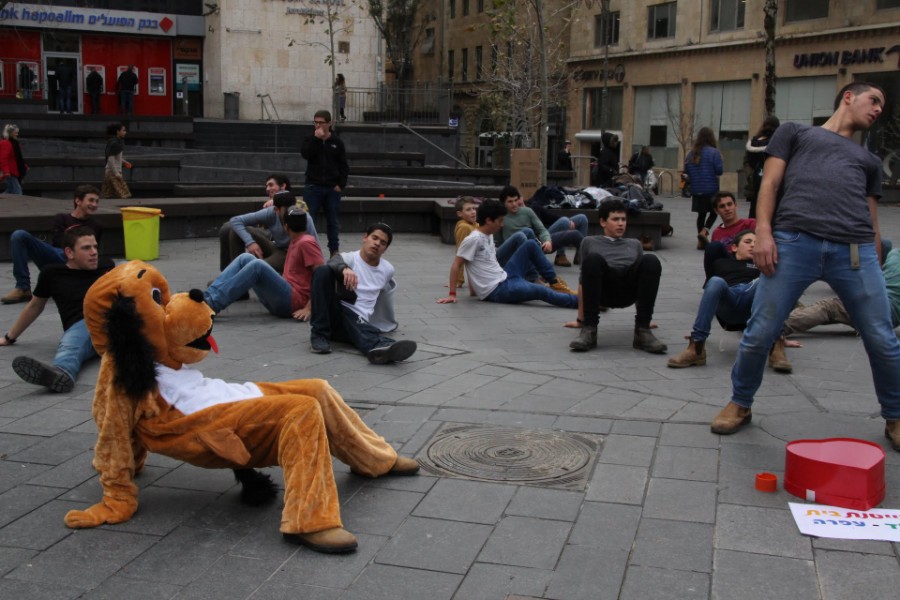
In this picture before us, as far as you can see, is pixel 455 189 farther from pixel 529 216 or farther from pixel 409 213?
pixel 529 216

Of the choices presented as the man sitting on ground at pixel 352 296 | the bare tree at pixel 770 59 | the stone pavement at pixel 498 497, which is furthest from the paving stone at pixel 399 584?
the bare tree at pixel 770 59

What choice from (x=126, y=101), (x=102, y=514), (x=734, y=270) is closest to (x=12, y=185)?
(x=734, y=270)

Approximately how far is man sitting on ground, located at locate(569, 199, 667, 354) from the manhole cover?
2.49 m

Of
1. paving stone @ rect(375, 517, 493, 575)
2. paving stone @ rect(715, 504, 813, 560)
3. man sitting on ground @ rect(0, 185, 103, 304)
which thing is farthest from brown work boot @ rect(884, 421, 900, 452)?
man sitting on ground @ rect(0, 185, 103, 304)

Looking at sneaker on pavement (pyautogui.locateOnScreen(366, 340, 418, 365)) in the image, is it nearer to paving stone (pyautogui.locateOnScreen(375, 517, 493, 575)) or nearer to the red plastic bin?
paving stone (pyautogui.locateOnScreen(375, 517, 493, 575))

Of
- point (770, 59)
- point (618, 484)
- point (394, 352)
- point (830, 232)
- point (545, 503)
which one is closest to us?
point (545, 503)

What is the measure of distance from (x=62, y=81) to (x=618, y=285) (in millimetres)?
34126

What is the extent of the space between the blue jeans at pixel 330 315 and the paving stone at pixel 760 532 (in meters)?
3.79

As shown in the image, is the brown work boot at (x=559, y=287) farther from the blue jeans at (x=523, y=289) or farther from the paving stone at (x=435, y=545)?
the paving stone at (x=435, y=545)

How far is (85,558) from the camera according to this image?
13.0 feet

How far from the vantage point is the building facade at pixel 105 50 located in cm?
3656

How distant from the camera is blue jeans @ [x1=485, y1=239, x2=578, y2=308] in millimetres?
10125

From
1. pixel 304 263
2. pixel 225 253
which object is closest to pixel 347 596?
pixel 304 263

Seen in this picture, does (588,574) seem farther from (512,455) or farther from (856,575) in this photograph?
(512,455)
